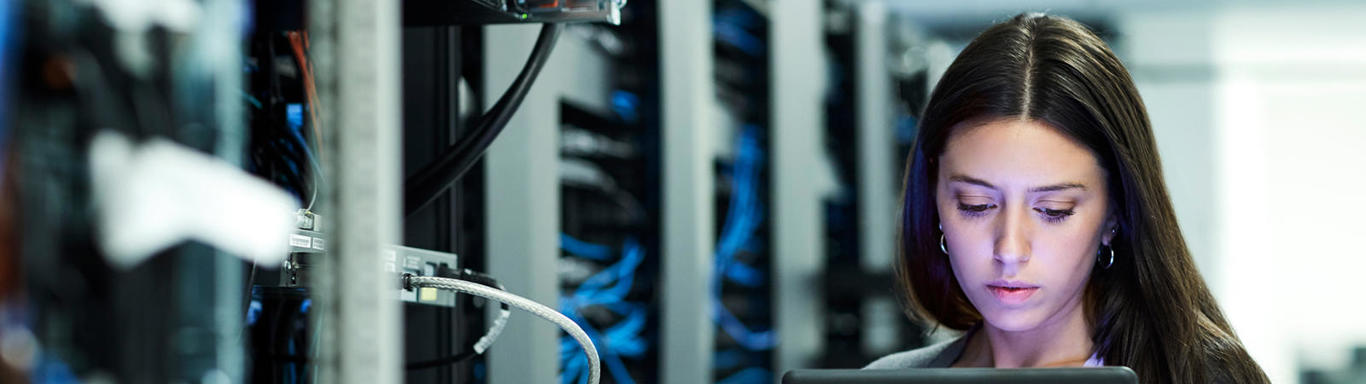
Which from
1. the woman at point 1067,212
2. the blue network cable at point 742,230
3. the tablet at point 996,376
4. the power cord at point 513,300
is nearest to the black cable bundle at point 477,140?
the power cord at point 513,300

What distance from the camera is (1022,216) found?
1070 millimetres

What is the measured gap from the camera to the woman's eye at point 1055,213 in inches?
42.3

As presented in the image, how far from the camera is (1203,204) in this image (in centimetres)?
599

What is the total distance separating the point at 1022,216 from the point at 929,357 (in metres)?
0.30

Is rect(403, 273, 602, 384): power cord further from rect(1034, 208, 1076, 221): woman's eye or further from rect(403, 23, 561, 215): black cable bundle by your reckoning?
rect(1034, 208, 1076, 221): woman's eye

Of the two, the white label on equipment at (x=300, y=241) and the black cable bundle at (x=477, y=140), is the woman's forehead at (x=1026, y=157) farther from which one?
the white label on equipment at (x=300, y=241)

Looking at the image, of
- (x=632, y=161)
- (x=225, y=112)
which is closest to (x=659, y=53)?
(x=632, y=161)

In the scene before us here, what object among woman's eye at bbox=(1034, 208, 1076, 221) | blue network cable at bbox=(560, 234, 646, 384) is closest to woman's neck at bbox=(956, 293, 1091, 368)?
woman's eye at bbox=(1034, 208, 1076, 221)

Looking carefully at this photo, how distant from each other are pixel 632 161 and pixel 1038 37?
1.07m

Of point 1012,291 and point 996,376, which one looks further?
point 1012,291

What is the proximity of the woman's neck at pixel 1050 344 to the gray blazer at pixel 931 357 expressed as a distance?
66 millimetres

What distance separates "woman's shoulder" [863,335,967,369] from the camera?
130 cm

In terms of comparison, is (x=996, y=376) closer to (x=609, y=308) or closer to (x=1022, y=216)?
(x=1022, y=216)

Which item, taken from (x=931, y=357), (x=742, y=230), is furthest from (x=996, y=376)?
(x=742, y=230)
